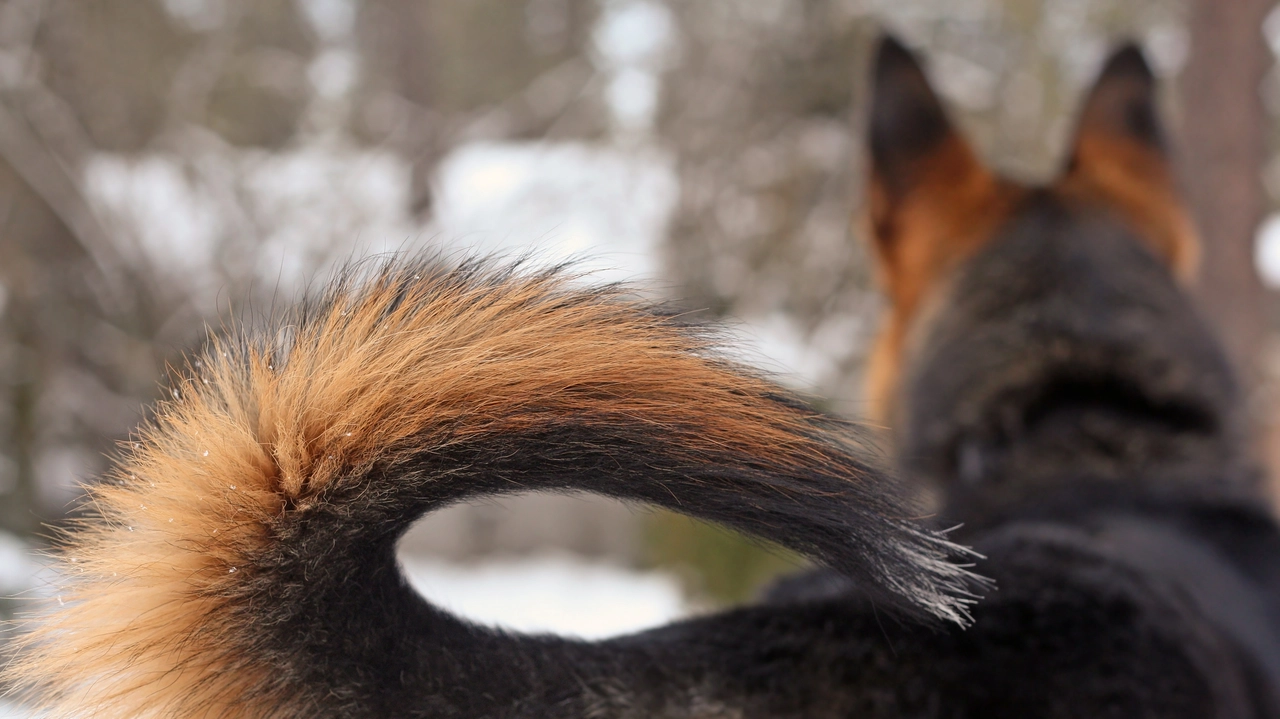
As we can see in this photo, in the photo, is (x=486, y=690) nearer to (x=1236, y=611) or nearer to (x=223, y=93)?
(x=1236, y=611)

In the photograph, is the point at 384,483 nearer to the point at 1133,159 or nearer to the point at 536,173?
the point at 1133,159

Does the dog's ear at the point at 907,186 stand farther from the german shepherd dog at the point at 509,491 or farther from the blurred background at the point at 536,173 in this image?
the blurred background at the point at 536,173

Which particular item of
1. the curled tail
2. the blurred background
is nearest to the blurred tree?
the blurred background

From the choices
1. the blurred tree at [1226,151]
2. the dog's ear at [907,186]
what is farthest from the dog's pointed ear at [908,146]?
the blurred tree at [1226,151]

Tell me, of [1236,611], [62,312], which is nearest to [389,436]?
[1236,611]

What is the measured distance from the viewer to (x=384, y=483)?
3.45 feet

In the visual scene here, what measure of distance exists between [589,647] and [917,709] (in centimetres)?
43

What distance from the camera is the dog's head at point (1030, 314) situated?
2.09 m

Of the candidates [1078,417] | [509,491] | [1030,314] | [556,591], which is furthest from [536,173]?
[509,491]

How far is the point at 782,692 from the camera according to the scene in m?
1.21

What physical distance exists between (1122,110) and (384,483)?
2.96 meters

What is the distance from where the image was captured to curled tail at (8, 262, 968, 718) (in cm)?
104

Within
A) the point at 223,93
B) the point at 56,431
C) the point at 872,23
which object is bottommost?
the point at 56,431

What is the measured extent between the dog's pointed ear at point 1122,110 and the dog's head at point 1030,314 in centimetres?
2
